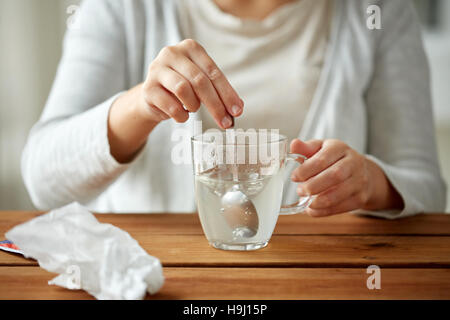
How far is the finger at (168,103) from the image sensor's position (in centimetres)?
60

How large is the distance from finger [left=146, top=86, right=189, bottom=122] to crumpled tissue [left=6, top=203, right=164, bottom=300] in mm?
164

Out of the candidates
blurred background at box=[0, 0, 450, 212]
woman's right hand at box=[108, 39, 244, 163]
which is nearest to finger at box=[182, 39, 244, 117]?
woman's right hand at box=[108, 39, 244, 163]

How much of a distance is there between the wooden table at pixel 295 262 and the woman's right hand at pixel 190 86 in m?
0.15

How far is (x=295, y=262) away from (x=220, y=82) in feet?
0.71

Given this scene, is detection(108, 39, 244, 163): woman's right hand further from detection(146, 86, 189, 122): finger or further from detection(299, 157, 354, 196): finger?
detection(299, 157, 354, 196): finger

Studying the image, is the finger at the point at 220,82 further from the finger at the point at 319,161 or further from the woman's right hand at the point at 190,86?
the finger at the point at 319,161

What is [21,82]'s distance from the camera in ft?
6.37

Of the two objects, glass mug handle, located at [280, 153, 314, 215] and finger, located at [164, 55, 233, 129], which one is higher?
finger, located at [164, 55, 233, 129]

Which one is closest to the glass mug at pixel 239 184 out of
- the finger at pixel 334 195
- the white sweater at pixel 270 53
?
the finger at pixel 334 195

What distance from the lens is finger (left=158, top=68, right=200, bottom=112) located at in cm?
58

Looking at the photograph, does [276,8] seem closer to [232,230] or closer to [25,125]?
[232,230]

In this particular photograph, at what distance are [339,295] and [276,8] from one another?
759 mm

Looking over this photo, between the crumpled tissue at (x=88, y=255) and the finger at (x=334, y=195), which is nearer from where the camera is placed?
the crumpled tissue at (x=88, y=255)
